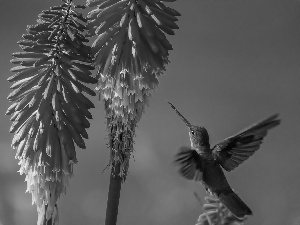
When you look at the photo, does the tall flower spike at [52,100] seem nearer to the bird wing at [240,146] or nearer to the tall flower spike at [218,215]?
the tall flower spike at [218,215]

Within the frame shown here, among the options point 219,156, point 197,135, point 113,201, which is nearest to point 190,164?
point 197,135

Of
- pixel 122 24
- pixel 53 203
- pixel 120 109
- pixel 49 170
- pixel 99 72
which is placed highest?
pixel 122 24

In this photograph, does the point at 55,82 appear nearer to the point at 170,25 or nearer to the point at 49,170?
the point at 49,170

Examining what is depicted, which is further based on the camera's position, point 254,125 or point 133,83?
point 254,125

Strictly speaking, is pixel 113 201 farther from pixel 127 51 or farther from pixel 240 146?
pixel 240 146

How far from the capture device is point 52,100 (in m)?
6.43

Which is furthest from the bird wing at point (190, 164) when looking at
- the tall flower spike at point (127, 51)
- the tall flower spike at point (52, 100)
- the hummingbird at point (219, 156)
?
the tall flower spike at point (52, 100)

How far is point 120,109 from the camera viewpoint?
6.59 m

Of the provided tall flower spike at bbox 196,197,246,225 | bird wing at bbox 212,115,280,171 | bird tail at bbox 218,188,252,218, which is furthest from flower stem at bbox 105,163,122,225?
bird wing at bbox 212,115,280,171

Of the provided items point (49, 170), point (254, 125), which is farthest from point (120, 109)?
point (254, 125)

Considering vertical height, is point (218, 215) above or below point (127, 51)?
below

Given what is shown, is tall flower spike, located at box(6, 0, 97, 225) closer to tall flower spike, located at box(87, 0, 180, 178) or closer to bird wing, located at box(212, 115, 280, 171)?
tall flower spike, located at box(87, 0, 180, 178)

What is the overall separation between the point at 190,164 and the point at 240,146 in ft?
4.19

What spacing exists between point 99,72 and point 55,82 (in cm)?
56
